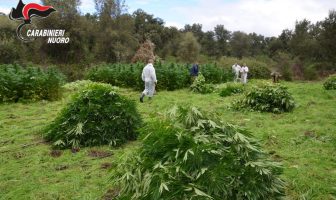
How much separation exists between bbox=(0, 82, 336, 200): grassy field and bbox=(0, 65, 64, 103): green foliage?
2436 millimetres

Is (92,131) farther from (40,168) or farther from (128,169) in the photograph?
(128,169)

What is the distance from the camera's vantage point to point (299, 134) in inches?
284

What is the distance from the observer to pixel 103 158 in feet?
19.7

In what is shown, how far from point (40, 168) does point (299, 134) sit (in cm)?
526

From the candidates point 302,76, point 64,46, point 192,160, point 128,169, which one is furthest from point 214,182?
point 64,46

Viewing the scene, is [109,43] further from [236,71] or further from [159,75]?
[159,75]

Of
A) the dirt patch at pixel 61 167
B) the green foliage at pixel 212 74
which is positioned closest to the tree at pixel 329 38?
the green foliage at pixel 212 74

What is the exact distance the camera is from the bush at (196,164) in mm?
3211

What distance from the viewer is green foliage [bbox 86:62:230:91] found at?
17.1 metres

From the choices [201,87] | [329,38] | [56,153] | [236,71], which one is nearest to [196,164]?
[56,153]

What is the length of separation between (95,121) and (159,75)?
10.3 metres

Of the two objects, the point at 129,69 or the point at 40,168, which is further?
the point at 129,69

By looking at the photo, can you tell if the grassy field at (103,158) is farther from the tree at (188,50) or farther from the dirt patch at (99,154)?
the tree at (188,50)

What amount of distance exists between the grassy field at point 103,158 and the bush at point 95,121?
0.27 metres
